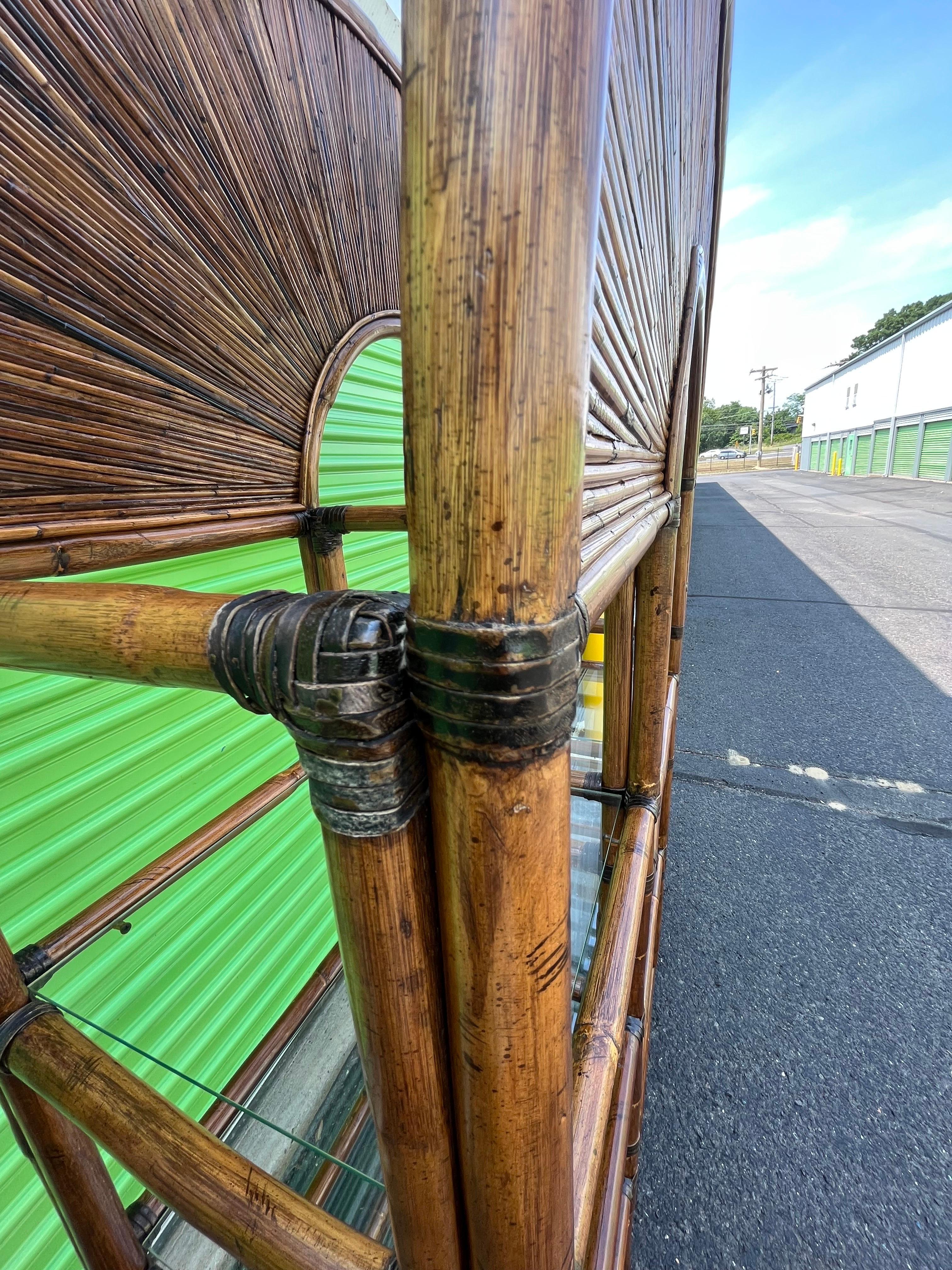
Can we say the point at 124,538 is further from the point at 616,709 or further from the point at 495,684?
the point at 616,709

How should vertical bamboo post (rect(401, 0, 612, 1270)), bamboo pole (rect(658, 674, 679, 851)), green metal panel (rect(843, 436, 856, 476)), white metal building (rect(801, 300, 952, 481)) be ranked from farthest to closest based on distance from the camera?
green metal panel (rect(843, 436, 856, 476)), white metal building (rect(801, 300, 952, 481)), bamboo pole (rect(658, 674, 679, 851)), vertical bamboo post (rect(401, 0, 612, 1270))

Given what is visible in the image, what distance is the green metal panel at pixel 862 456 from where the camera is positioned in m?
18.8

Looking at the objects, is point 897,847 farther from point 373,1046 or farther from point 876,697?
point 373,1046

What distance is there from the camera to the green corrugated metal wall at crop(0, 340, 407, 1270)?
3.78 feet

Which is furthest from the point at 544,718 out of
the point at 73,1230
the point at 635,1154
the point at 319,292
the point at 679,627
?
the point at 679,627

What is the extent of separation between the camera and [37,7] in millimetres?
488

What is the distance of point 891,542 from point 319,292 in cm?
949

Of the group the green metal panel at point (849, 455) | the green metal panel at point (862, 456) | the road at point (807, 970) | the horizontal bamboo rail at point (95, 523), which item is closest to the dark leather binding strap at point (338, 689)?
the horizontal bamboo rail at point (95, 523)

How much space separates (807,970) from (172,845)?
223 cm

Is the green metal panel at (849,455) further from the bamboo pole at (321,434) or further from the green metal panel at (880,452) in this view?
the bamboo pole at (321,434)

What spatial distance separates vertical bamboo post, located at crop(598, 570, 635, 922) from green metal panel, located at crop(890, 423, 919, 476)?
741 inches

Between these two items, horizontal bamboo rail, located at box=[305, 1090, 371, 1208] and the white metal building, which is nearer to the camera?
horizontal bamboo rail, located at box=[305, 1090, 371, 1208]

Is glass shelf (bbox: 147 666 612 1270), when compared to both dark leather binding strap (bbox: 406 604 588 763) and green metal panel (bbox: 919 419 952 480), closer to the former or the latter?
dark leather binding strap (bbox: 406 604 588 763)

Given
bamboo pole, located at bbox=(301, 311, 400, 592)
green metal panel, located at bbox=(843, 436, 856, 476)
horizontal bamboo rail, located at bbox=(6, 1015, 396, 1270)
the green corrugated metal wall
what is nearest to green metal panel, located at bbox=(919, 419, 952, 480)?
green metal panel, located at bbox=(843, 436, 856, 476)
